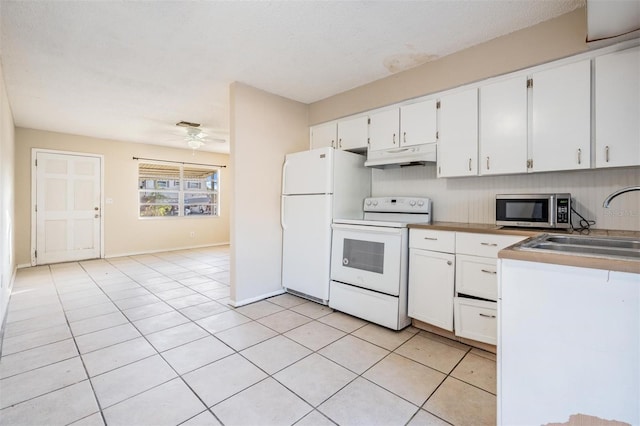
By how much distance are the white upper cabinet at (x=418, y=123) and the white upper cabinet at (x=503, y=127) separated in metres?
0.42

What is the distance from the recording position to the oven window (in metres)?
2.73

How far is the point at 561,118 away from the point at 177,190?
7109mm

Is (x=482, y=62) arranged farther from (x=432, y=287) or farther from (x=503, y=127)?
(x=432, y=287)

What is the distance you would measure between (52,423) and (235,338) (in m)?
1.17

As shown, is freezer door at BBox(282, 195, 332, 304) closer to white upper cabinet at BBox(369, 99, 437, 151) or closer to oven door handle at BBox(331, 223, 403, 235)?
oven door handle at BBox(331, 223, 403, 235)

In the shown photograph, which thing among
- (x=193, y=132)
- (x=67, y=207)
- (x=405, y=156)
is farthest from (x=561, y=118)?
(x=67, y=207)

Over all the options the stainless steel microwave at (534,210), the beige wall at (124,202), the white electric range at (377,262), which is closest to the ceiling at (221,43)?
the stainless steel microwave at (534,210)

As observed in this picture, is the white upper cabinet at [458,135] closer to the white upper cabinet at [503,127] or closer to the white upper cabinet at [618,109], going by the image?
the white upper cabinet at [503,127]

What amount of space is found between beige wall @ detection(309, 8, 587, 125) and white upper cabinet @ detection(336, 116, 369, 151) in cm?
11

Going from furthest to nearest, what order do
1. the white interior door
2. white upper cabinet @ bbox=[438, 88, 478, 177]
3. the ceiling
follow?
the white interior door, white upper cabinet @ bbox=[438, 88, 478, 177], the ceiling

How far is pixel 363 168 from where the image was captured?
3520 millimetres

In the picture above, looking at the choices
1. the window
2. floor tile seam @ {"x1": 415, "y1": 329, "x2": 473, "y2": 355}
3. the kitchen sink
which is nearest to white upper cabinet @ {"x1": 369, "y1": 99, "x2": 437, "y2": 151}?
the kitchen sink

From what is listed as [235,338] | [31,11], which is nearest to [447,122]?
[235,338]

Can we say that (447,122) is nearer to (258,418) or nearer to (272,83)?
(272,83)
